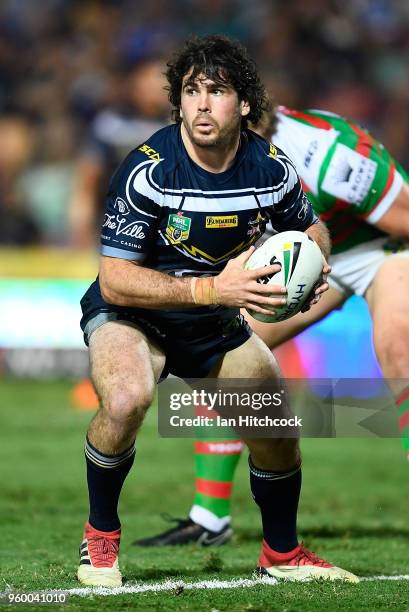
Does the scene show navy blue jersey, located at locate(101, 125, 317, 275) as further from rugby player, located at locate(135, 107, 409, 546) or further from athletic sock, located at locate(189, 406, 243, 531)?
athletic sock, located at locate(189, 406, 243, 531)

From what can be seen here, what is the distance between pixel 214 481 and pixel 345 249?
144 cm

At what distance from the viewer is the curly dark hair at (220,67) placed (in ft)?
15.5

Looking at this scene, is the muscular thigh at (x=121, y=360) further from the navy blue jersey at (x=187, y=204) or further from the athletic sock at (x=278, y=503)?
the athletic sock at (x=278, y=503)

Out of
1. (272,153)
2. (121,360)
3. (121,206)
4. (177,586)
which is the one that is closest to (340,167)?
(272,153)

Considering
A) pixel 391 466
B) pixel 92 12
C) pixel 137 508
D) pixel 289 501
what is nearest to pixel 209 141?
pixel 289 501

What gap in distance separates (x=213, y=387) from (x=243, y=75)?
132 cm

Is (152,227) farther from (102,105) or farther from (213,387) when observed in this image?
(102,105)

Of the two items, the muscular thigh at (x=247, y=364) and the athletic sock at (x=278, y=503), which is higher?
the muscular thigh at (x=247, y=364)

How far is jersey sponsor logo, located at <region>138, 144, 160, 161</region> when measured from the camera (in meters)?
4.66

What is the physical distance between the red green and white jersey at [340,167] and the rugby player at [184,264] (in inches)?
40.5

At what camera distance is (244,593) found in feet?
15.2

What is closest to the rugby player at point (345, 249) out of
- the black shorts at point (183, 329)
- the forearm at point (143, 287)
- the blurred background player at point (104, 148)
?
the black shorts at point (183, 329)

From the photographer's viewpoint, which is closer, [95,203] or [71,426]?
[71,426]

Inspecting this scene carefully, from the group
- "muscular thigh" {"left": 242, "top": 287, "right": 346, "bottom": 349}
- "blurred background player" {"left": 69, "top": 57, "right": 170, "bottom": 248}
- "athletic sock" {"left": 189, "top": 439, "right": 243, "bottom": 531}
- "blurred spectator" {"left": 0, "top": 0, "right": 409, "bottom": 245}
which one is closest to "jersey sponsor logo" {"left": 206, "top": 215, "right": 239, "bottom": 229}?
"muscular thigh" {"left": 242, "top": 287, "right": 346, "bottom": 349}
